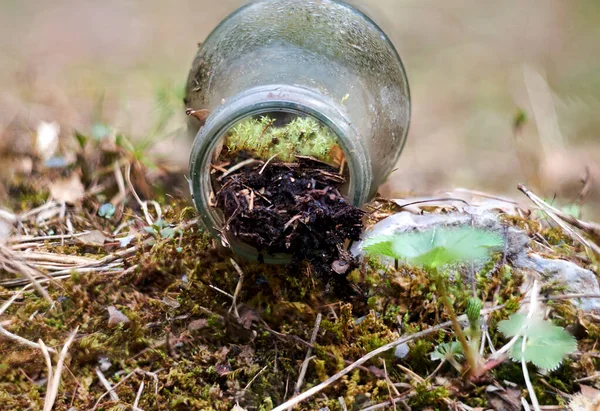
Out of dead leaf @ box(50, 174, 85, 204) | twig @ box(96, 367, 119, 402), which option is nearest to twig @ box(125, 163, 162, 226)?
dead leaf @ box(50, 174, 85, 204)

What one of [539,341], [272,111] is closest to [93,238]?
[272,111]

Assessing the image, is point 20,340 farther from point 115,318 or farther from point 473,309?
point 473,309

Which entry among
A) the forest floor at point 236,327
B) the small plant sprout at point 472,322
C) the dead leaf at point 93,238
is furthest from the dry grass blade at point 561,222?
the dead leaf at point 93,238

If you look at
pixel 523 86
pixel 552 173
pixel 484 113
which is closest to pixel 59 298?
pixel 552 173

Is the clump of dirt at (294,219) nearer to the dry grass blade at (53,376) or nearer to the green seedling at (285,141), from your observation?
the green seedling at (285,141)

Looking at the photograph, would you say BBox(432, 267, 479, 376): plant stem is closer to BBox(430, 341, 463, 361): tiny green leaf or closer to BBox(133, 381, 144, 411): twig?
BBox(430, 341, 463, 361): tiny green leaf
